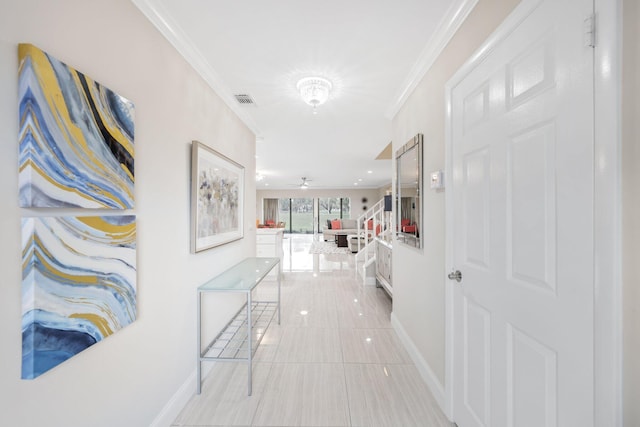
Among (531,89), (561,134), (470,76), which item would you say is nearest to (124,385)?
(561,134)

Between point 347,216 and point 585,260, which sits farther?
point 347,216

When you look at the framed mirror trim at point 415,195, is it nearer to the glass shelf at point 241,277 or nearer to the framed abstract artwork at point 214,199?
the glass shelf at point 241,277

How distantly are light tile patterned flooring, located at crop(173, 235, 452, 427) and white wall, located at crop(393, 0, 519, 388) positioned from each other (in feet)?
0.98

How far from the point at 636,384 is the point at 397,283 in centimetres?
237

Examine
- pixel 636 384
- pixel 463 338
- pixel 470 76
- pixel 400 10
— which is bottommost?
pixel 463 338

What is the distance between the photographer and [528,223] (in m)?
1.12

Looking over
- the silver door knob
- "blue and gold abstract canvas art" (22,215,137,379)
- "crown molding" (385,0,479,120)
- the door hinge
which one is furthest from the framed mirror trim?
"blue and gold abstract canvas art" (22,215,137,379)

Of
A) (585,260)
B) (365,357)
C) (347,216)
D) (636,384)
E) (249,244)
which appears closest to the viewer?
(636,384)

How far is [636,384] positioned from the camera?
2.42 ft

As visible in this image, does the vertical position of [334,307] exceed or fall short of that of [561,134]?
it falls short

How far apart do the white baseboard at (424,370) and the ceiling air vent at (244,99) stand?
2883 millimetres

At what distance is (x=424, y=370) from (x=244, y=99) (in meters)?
3.03

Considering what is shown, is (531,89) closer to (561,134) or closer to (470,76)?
(561,134)

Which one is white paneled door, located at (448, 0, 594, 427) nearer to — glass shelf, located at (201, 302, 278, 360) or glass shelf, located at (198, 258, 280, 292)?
glass shelf, located at (198, 258, 280, 292)
